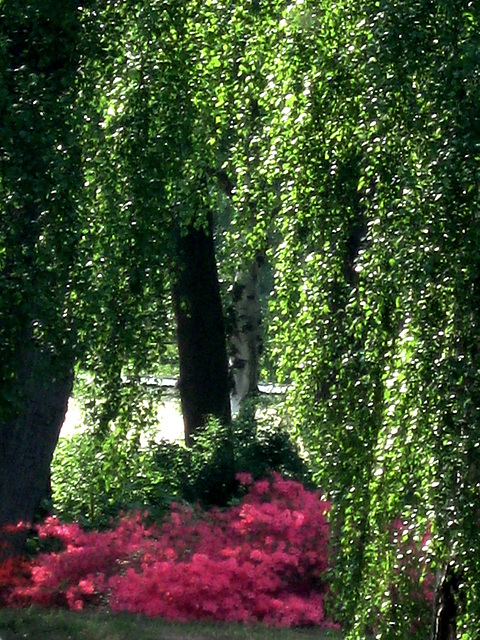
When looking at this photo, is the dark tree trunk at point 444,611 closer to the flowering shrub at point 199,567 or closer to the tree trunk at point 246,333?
the flowering shrub at point 199,567

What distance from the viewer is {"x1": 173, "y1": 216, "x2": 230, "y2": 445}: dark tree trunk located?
48.9ft

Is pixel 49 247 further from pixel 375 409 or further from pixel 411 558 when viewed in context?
pixel 411 558

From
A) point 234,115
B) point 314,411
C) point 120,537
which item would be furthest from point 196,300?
point 314,411

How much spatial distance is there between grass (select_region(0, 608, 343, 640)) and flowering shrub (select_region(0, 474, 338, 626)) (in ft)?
0.84

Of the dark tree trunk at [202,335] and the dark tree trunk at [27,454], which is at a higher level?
the dark tree trunk at [202,335]

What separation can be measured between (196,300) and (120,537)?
4862 millimetres

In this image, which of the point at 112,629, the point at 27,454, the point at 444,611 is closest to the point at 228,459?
the point at 27,454

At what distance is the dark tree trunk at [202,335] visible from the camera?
48.9 ft

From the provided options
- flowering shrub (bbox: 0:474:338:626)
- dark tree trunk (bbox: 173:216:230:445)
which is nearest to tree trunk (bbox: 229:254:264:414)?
dark tree trunk (bbox: 173:216:230:445)

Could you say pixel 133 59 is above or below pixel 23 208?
above

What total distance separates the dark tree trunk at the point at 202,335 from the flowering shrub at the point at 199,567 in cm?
382

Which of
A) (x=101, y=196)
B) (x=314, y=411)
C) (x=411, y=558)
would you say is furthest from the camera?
(x=101, y=196)

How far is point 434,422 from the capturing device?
A: 4996 millimetres

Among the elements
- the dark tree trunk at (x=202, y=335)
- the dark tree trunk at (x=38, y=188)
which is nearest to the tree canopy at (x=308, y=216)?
the dark tree trunk at (x=38, y=188)
